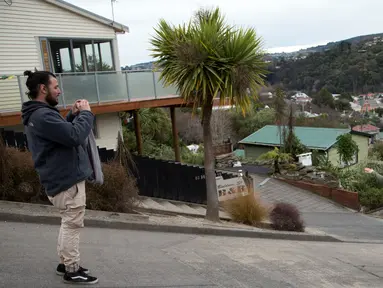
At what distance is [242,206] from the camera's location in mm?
8477

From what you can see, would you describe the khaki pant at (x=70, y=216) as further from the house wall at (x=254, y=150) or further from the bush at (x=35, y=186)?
the house wall at (x=254, y=150)

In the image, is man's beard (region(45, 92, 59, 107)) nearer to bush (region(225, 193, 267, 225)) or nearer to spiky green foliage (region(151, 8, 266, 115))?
spiky green foliage (region(151, 8, 266, 115))

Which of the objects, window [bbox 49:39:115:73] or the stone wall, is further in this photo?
the stone wall

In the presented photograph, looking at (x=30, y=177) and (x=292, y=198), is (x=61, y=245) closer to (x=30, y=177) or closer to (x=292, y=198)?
(x=30, y=177)

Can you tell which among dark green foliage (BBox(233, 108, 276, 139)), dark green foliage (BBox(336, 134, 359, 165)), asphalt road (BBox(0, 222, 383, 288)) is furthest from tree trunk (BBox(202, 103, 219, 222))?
dark green foliage (BBox(233, 108, 276, 139))

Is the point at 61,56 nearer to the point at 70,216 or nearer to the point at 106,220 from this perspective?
the point at 106,220

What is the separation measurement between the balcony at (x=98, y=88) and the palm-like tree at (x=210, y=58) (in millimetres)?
3221

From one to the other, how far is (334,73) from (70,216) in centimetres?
9706

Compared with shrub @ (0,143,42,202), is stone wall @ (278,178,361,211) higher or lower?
lower

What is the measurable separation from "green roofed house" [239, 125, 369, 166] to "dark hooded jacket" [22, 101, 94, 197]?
20.8m

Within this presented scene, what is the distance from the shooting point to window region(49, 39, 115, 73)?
14000 millimetres

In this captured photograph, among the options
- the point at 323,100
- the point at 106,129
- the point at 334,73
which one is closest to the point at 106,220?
the point at 106,129

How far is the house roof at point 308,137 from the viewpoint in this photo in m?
23.1

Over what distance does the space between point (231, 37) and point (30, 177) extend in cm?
465
